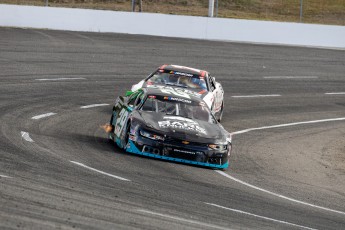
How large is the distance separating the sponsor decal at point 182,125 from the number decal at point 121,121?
87cm

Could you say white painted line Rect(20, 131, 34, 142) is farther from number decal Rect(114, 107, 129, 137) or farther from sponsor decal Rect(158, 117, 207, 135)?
sponsor decal Rect(158, 117, 207, 135)

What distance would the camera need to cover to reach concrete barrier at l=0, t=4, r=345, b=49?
37688mm

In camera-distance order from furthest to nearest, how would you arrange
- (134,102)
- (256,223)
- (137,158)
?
(134,102) < (137,158) < (256,223)

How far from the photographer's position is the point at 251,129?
22344mm

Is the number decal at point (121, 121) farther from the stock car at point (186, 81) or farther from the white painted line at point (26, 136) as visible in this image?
the stock car at point (186, 81)

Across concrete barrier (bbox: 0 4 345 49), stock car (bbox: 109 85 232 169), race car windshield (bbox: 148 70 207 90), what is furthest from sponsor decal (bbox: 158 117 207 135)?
concrete barrier (bbox: 0 4 345 49)

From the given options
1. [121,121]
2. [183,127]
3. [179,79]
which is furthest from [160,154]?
[179,79]

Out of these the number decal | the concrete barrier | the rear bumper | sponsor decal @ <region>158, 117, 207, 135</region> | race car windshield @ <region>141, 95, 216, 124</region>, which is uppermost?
race car windshield @ <region>141, 95, 216, 124</region>

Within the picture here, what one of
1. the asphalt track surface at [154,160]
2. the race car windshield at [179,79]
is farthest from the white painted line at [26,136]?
the race car windshield at [179,79]

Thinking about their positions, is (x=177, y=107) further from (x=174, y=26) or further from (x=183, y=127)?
(x=174, y=26)

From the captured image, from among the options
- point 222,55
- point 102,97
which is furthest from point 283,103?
point 222,55

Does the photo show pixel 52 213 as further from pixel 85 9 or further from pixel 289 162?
pixel 85 9

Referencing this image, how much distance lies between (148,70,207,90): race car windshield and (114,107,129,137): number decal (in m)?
3.59

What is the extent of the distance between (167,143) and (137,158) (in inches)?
21.9
